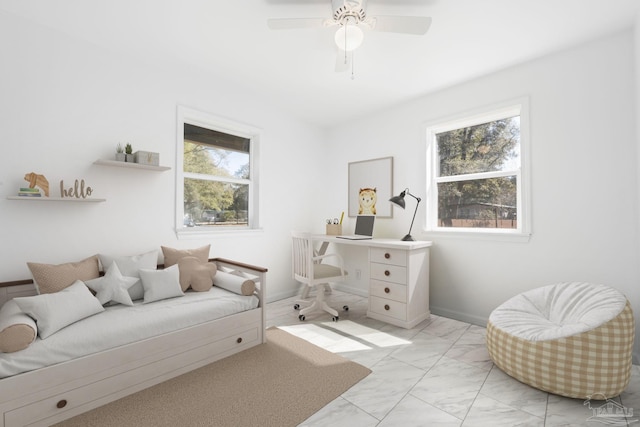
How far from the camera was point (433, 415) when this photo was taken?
5.17 feet

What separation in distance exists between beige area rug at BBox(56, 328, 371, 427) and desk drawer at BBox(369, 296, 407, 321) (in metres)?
0.87

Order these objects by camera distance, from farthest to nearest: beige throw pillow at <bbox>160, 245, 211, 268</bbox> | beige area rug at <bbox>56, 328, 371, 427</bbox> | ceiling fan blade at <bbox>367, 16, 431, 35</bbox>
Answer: beige throw pillow at <bbox>160, 245, 211, 268</bbox> < ceiling fan blade at <bbox>367, 16, 431, 35</bbox> < beige area rug at <bbox>56, 328, 371, 427</bbox>

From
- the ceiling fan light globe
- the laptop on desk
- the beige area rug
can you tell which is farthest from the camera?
the laptop on desk

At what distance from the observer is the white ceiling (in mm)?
1922

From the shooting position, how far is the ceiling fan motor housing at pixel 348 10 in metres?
1.73

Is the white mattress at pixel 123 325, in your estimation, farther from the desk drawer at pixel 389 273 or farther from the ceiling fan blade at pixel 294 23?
the ceiling fan blade at pixel 294 23

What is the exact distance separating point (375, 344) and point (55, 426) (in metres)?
2.09

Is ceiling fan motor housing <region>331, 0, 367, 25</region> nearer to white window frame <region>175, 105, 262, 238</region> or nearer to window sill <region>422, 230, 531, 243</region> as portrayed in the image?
white window frame <region>175, 105, 262, 238</region>

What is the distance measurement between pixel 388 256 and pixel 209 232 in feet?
6.28

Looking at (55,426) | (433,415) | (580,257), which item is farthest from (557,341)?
(55,426)

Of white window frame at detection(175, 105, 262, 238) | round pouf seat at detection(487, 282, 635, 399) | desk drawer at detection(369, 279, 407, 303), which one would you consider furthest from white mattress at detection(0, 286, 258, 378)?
round pouf seat at detection(487, 282, 635, 399)

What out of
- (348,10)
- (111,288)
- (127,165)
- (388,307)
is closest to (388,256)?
(388,307)

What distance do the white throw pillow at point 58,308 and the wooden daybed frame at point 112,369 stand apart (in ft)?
0.81

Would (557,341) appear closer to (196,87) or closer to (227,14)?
(227,14)
